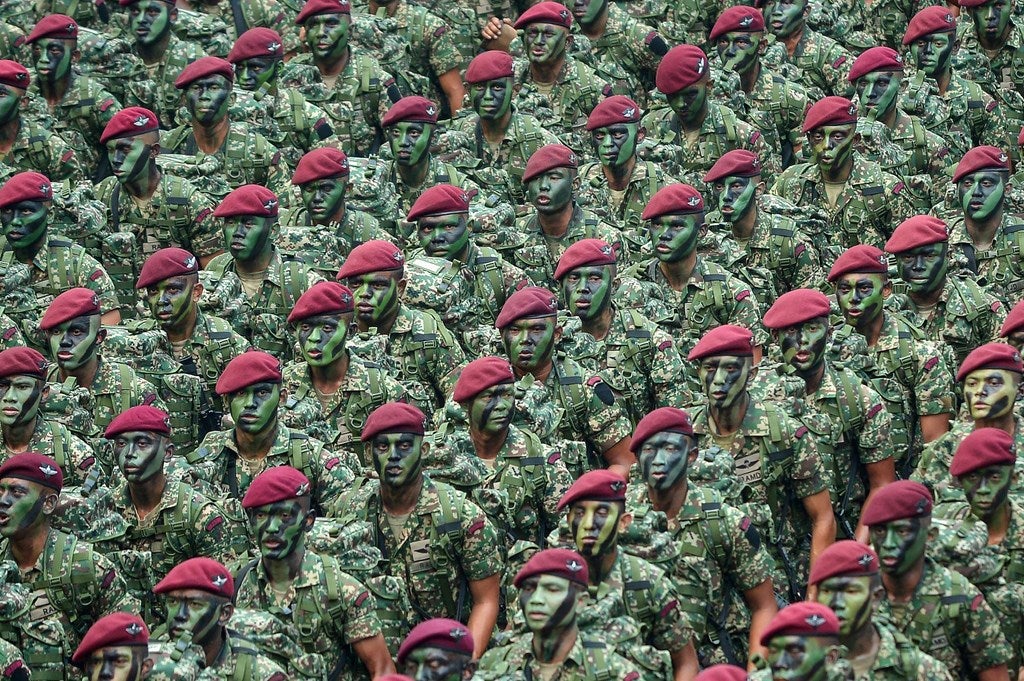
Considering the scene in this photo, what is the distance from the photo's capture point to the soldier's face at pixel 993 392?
23.6m

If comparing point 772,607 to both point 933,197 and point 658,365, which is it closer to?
point 658,365

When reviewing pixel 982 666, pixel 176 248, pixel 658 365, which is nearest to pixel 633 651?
pixel 982 666

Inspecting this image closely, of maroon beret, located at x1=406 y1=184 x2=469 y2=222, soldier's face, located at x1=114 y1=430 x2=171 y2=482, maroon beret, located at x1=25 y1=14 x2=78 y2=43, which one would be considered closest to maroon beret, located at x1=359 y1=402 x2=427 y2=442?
soldier's face, located at x1=114 y1=430 x2=171 y2=482

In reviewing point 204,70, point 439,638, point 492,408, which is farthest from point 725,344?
point 204,70

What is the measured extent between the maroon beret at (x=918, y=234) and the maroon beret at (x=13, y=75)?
8375mm

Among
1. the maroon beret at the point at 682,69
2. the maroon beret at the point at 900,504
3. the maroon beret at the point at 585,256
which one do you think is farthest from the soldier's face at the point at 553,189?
the maroon beret at the point at 900,504

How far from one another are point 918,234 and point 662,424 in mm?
4656

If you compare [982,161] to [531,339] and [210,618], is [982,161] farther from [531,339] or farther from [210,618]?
[210,618]

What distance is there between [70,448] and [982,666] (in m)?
7.62

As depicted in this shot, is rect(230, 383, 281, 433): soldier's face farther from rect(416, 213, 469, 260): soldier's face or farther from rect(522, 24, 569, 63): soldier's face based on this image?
rect(522, 24, 569, 63): soldier's face

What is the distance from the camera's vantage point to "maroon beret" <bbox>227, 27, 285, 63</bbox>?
94.7ft

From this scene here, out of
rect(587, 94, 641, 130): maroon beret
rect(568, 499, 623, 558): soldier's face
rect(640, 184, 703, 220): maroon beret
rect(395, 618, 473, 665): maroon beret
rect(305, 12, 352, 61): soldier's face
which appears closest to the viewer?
rect(395, 618, 473, 665): maroon beret

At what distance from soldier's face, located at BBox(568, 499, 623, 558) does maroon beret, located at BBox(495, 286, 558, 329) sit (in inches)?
120

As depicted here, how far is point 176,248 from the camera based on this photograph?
25.8 metres
